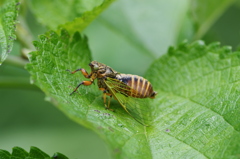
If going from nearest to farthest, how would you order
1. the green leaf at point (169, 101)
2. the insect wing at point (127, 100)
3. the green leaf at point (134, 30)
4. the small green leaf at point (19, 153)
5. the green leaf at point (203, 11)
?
the green leaf at point (169, 101)
the small green leaf at point (19, 153)
the insect wing at point (127, 100)
the green leaf at point (203, 11)
the green leaf at point (134, 30)

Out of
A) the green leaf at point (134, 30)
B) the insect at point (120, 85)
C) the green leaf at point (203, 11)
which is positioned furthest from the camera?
the green leaf at point (134, 30)

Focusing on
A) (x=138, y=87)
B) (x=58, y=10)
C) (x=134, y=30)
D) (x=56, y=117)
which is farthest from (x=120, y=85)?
(x=56, y=117)

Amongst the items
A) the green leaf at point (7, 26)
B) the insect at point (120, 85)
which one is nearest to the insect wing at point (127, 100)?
the insect at point (120, 85)

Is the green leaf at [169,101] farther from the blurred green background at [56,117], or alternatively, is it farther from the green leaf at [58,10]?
the blurred green background at [56,117]

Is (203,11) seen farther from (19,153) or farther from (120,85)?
(19,153)

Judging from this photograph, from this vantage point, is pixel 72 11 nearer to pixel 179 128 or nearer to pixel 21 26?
pixel 21 26

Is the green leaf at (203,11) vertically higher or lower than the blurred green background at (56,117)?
higher

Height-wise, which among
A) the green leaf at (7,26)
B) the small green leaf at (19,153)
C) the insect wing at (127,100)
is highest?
the green leaf at (7,26)
